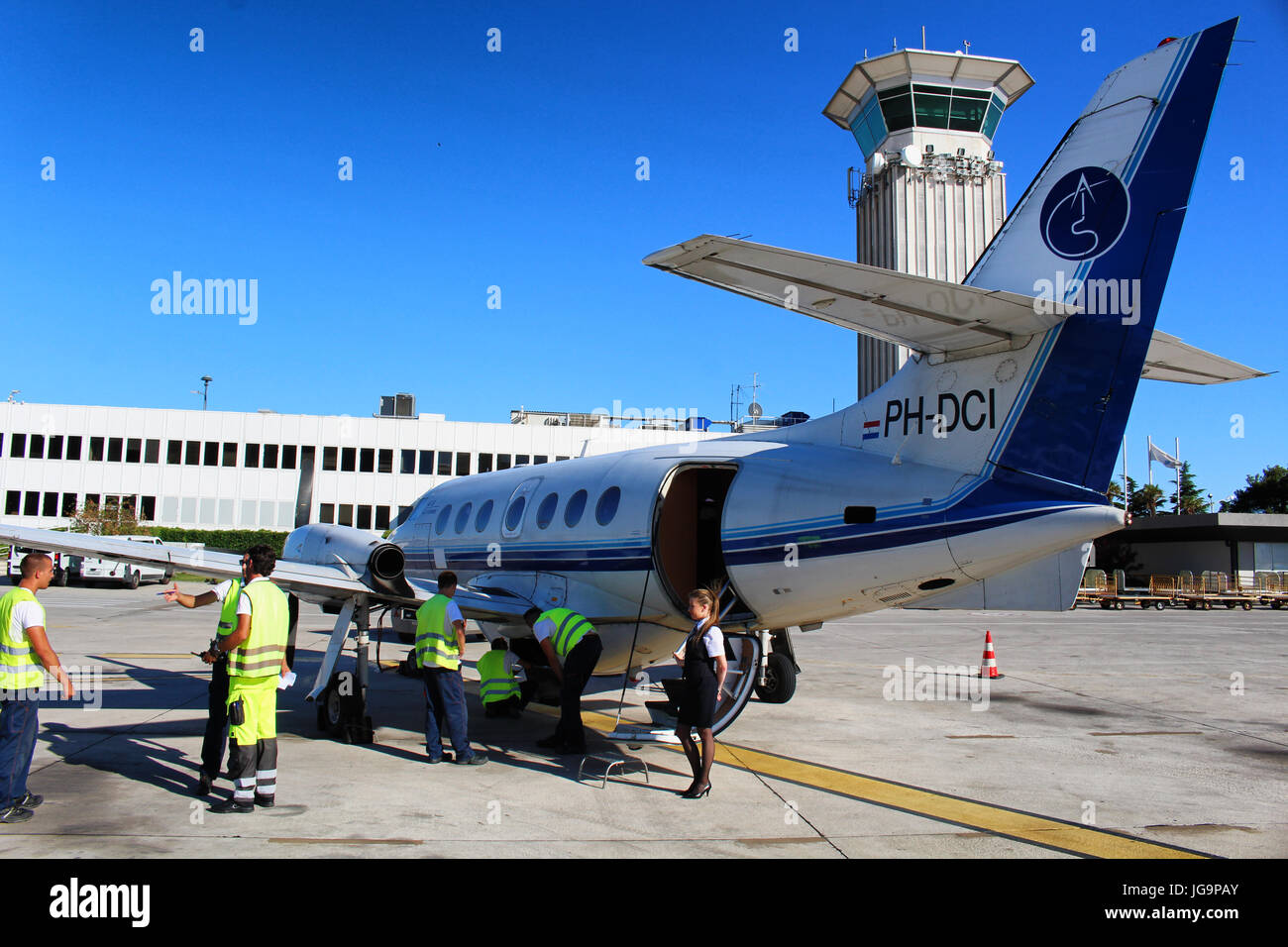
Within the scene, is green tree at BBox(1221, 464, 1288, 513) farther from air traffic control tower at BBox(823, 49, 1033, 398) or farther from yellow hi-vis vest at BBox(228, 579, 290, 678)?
yellow hi-vis vest at BBox(228, 579, 290, 678)

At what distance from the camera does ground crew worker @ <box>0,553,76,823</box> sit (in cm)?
626

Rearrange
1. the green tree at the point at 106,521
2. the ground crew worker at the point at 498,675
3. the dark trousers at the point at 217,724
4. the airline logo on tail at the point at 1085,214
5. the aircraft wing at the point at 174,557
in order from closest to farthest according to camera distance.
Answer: the dark trousers at the point at 217,724 → the airline logo on tail at the point at 1085,214 → the aircraft wing at the point at 174,557 → the ground crew worker at the point at 498,675 → the green tree at the point at 106,521

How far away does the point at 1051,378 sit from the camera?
7.33m

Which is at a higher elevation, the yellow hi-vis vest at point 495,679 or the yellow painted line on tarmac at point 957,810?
the yellow hi-vis vest at point 495,679

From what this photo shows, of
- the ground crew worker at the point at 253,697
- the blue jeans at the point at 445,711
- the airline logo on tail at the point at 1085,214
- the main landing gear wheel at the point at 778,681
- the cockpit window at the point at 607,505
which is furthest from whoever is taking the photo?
the main landing gear wheel at the point at 778,681

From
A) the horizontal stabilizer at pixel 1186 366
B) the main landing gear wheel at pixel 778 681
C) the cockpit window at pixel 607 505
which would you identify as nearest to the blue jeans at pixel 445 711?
the cockpit window at pixel 607 505

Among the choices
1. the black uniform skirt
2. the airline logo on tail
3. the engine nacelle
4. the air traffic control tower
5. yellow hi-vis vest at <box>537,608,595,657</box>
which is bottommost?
the black uniform skirt

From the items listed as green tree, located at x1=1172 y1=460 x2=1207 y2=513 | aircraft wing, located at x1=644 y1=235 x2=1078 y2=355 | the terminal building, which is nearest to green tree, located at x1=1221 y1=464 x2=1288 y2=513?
green tree, located at x1=1172 y1=460 x2=1207 y2=513

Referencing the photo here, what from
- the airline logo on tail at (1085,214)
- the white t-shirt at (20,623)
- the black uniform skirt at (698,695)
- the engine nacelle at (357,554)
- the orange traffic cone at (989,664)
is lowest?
the orange traffic cone at (989,664)

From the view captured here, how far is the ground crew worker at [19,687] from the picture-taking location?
626 centimetres

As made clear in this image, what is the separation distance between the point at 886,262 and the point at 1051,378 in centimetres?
5595

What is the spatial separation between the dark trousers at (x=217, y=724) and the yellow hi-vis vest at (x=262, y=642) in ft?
1.35

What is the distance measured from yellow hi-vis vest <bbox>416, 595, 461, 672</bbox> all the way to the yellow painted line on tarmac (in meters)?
3.02

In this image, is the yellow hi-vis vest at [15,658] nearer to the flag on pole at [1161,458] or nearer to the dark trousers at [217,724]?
the dark trousers at [217,724]
